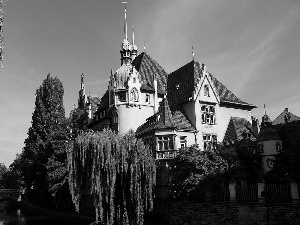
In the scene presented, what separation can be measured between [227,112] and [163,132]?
384 inches

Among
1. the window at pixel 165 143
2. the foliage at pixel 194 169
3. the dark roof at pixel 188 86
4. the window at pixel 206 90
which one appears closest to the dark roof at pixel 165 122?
the window at pixel 165 143

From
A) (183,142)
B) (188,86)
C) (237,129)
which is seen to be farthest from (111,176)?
(237,129)

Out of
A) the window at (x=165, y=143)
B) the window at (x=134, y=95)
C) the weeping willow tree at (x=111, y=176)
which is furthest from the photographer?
the window at (x=134, y=95)

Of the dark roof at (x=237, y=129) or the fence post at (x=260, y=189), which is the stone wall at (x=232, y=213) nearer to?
the fence post at (x=260, y=189)

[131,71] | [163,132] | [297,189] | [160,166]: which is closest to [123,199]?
[160,166]

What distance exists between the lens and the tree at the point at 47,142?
1485 inches

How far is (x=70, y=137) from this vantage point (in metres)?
41.0

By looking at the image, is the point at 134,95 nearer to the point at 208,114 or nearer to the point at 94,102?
the point at 208,114

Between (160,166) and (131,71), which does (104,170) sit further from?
(131,71)

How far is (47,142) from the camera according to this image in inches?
1619

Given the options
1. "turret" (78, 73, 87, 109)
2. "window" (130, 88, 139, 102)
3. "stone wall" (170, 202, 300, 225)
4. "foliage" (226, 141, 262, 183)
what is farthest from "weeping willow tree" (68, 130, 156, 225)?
"turret" (78, 73, 87, 109)

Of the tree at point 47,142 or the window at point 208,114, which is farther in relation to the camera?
the tree at point 47,142

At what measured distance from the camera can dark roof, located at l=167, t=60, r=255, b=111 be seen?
1426 inches

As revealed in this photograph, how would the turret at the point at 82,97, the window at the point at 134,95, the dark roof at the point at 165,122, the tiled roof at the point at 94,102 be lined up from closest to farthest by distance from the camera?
the dark roof at the point at 165,122 → the window at the point at 134,95 → the tiled roof at the point at 94,102 → the turret at the point at 82,97
